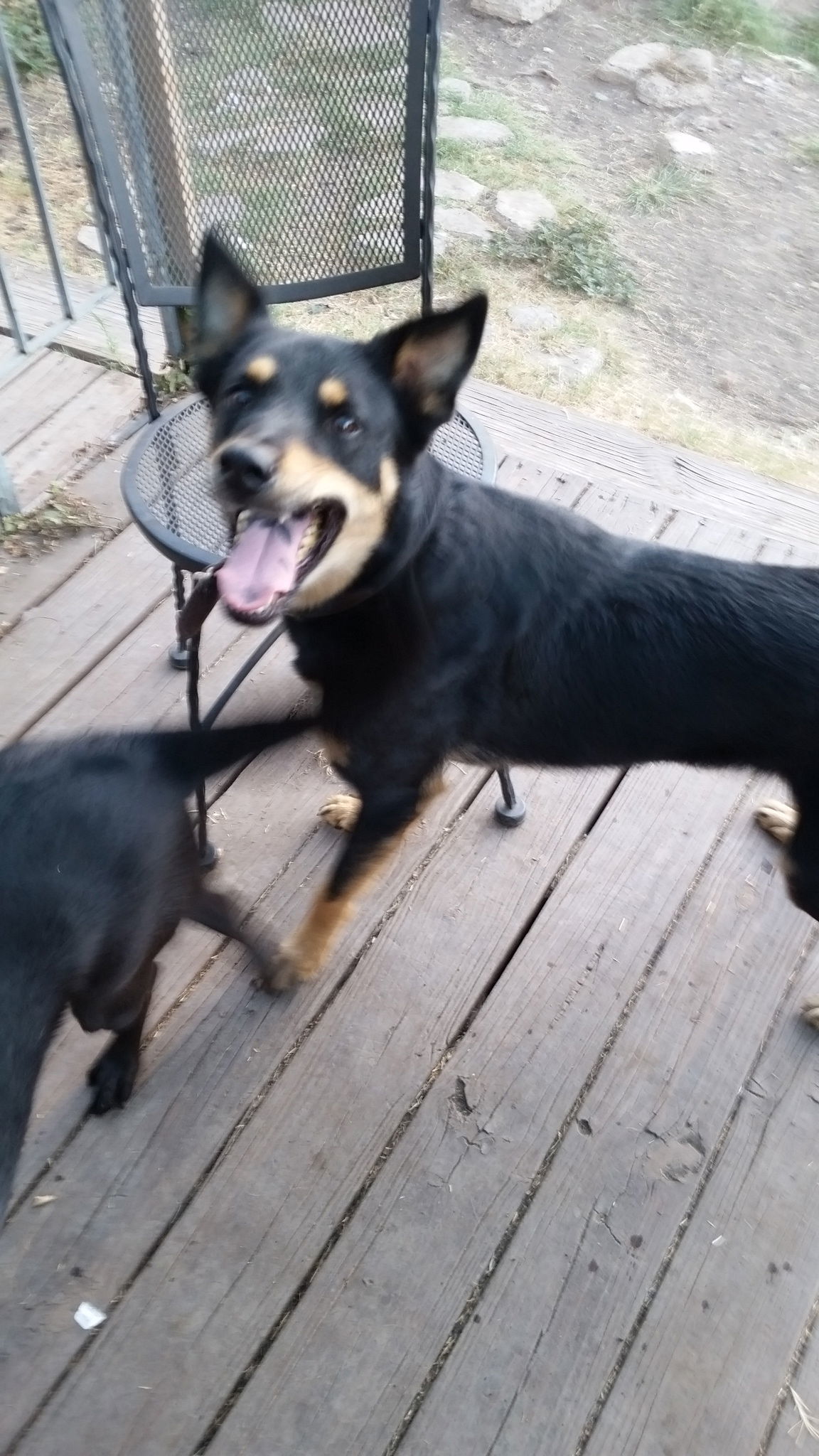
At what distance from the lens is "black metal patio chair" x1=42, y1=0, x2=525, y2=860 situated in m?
1.91

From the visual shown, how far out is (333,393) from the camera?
1.62m

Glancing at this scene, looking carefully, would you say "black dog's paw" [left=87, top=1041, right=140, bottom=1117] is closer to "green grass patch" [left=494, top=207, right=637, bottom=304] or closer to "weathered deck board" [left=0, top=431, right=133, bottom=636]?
"weathered deck board" [left=0, top=431, right=133, bottom=636]

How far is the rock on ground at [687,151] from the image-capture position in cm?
535

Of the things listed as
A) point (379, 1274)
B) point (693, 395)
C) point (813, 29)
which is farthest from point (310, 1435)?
point (813, 29)

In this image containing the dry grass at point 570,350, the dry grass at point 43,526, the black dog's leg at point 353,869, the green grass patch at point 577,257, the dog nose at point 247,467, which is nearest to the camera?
the dog nose at point 247,467

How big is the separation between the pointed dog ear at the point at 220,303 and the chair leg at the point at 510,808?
115cm

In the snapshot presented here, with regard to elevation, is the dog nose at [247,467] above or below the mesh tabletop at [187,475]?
above

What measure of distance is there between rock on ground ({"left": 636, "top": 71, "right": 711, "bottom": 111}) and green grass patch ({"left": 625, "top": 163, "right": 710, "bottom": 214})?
72cm

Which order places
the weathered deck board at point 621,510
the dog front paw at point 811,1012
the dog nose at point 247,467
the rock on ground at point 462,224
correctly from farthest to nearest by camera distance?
the rock on ground at point 462,224 < the weathered deck board at point 621,510 < the dog front paw at point 811,1012 < the dog nose at point 247,467

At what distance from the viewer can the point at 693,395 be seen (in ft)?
13.1

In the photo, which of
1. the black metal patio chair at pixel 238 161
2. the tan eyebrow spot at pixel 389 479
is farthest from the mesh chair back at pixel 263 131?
the tan eyebrow spot at pixel 389 479

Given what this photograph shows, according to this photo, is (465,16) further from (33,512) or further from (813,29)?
(33,512)

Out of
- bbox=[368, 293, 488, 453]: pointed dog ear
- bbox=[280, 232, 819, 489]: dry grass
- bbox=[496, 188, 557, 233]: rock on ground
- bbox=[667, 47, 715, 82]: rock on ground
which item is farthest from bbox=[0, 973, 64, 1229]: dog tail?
bbox=[667, 47, 715, 82]: rock on ground

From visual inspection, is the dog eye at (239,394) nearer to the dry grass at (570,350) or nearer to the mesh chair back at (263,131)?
the mesh chair back at (263,131)
